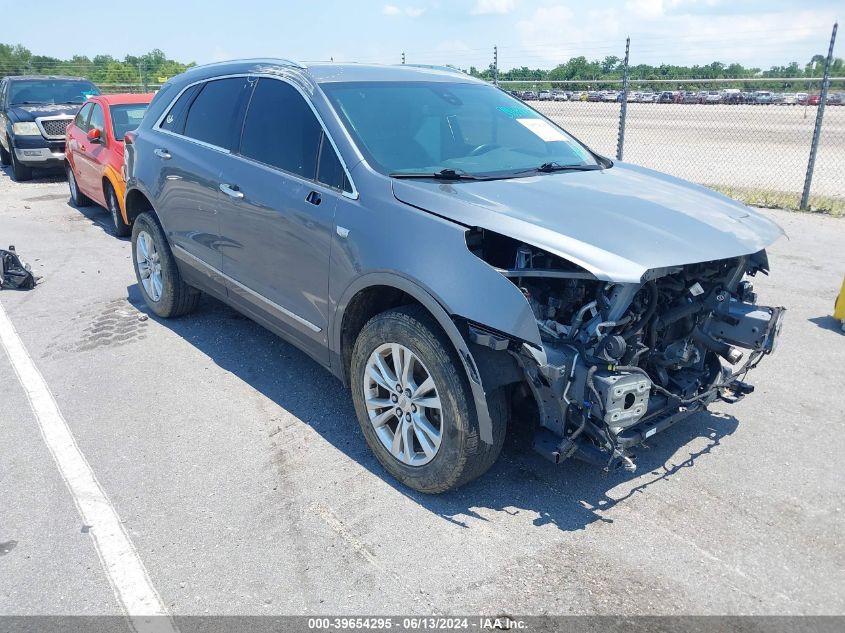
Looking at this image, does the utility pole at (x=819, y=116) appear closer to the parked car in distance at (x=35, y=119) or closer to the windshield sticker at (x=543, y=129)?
the windshield sticker at (x=543, y=129)

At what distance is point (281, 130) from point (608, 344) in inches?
94.4

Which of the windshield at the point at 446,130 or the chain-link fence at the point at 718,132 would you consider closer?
the windshield at the point at 446,130

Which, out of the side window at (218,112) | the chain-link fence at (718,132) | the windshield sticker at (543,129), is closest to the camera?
the windshield sticker at (543,129)

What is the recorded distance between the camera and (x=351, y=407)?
14.3 feet

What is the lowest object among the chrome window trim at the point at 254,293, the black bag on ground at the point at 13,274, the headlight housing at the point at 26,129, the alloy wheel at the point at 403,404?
the black bag on ground at the point at 13,274

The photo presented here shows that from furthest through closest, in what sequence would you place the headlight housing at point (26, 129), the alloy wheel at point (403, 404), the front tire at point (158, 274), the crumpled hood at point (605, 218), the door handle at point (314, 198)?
the headlight housing at point (26, 129), the front tire at point (158, 274), the door handle at point (314, 198), the alloy wheel at point (403, 404), the crumpled hood at point (605, 218)

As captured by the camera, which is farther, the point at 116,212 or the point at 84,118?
the point at 84,118

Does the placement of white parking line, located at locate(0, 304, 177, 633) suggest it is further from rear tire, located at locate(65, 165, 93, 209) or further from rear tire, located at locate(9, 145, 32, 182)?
rear tire, located at locate(9, 145, 32, 182)

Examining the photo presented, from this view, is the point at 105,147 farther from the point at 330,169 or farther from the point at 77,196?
the point at 330,169

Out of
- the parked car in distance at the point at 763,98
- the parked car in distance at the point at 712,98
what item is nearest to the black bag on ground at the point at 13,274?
the parked car in distance at the point at 763,98

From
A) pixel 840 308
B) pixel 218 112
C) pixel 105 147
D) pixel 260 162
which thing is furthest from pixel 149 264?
pixel 840 308

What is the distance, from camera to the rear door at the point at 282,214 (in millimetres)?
3764

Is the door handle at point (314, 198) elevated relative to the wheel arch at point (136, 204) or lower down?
elevated

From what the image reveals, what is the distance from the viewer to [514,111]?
4.64 metres
